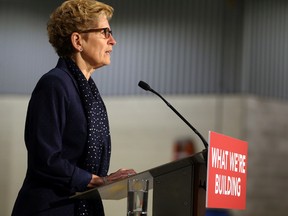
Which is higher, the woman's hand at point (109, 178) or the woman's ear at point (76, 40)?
the woman's ear at point (76, 40)

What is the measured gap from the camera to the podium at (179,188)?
1.73 metres

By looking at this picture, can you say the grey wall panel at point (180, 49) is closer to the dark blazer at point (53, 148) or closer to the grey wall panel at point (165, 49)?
the grey wall panel at point (165, 49)

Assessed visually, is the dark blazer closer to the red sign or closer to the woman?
the woman

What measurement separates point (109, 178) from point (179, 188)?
0.18 metres

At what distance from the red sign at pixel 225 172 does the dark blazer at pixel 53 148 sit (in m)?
0.33

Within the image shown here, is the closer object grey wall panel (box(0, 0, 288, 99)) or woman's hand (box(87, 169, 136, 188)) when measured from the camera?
woman's hand (box(87, 169, 136, 188))

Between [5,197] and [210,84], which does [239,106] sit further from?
[5,197]

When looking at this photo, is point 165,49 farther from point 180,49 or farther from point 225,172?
point 225,172

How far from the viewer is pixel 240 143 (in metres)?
1.87

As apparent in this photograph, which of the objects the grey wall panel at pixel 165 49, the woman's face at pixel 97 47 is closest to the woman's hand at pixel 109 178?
the woman's face at pixel 97 47

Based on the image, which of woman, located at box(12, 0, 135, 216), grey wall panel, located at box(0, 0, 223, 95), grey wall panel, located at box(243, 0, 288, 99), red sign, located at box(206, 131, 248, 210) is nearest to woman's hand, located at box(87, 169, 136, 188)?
woman, located at box(12, 0, 135, 216)

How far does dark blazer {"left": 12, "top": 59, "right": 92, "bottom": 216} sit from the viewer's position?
172 centimetres

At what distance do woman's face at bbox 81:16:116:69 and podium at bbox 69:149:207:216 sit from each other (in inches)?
15.8

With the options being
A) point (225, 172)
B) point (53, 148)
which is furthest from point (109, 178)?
point (225, 172)
